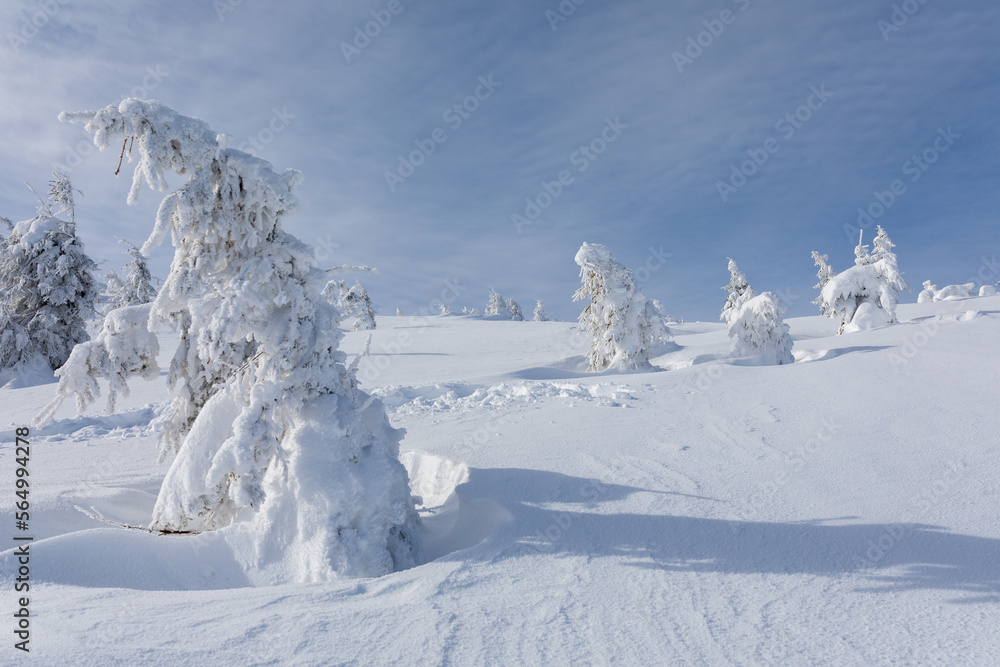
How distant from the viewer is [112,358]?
4898 millimetres

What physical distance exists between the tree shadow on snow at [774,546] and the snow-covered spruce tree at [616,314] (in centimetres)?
1562

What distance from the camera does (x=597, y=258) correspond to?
65.3 ft

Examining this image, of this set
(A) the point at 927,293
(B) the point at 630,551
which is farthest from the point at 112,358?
(A) the point at 927,293

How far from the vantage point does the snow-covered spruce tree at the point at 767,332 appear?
1758 cm

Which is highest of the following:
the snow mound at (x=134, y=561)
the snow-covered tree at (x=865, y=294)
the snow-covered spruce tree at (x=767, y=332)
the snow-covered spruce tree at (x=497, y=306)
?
the snow-covered spruce tree at (x=497, y=306)

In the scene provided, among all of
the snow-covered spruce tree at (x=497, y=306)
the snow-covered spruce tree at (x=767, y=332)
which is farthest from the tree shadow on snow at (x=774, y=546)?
the snow-covered spruce tree at (x=497, y=306)

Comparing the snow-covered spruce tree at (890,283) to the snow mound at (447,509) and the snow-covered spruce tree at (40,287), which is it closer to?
the snow mound at (447,509)

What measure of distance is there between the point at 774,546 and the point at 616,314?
16.5 m

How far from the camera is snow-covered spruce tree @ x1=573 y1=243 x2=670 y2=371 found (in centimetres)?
1978

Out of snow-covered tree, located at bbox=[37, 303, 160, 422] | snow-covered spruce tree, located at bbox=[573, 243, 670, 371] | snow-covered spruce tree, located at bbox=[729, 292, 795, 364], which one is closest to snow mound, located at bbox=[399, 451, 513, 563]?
snow-covered tree, located at bbox=[37, 303, 160, 422]

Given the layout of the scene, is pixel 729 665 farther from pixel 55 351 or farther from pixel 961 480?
pixel 55 351

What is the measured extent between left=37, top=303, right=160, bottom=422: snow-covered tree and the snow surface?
1.25 m

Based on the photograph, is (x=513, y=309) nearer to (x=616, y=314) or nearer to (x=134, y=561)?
(x=616, y=314)

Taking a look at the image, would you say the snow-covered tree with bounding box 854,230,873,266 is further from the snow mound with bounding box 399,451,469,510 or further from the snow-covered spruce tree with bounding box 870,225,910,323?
the snow mound with bounding box 399,451,469,510
